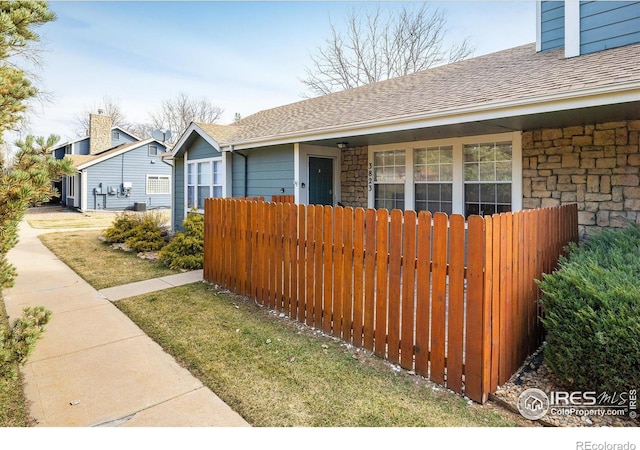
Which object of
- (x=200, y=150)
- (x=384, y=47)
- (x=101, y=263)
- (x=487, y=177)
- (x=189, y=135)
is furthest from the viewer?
(x=384, y=47)

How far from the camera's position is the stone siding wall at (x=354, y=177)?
28.8ft

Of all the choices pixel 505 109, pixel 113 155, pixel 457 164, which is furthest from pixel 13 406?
pixel 113 155

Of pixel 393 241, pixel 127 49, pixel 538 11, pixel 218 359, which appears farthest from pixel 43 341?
pixel 538 11

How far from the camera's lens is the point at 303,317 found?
14.0ft

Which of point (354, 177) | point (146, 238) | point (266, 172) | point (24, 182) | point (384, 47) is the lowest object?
point (146, 238)

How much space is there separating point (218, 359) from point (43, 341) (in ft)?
6.67

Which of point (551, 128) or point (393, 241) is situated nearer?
point (393, 241)

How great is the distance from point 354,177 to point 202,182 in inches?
198

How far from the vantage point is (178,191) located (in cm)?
1258

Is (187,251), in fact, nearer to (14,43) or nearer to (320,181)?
(320,181)

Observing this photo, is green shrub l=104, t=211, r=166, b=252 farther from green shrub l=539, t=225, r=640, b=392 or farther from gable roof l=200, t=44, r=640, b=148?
green shrub l=539, t=225, r=640, b=392

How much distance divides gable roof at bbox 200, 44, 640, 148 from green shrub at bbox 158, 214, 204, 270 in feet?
8.69

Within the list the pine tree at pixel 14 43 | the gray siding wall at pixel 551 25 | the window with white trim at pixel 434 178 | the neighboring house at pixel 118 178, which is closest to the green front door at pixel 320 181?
the window with white trim at pixel 434 178
